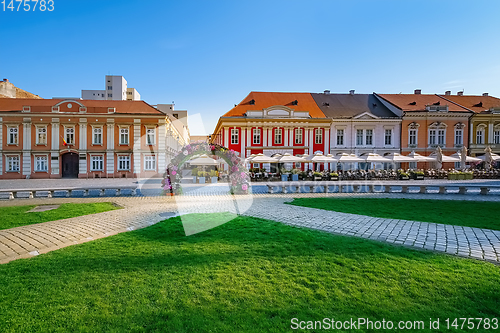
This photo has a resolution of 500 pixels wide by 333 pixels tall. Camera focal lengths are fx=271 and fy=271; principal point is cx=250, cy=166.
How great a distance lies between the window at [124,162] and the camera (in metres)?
31.2

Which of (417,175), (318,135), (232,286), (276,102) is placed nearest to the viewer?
(232,286)

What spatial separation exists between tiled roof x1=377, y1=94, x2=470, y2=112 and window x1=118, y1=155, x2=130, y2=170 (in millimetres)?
35472

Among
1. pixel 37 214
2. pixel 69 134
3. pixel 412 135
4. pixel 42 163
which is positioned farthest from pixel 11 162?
pixel 412 135

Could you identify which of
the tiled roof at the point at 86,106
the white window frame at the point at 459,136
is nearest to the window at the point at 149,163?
the tiled roof at the point at 86,106

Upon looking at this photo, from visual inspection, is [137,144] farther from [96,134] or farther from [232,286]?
[232,286]

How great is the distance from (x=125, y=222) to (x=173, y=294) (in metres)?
5.28

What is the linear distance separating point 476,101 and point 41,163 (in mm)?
58620

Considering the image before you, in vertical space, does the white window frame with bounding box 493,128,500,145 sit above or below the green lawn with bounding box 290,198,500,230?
above

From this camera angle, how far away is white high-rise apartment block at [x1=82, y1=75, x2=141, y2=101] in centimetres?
7650

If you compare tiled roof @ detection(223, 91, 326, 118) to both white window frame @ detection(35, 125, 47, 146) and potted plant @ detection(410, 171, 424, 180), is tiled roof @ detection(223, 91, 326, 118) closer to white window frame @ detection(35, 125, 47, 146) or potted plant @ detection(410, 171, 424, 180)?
potted plant @ detection(410, 171, 424, 180)

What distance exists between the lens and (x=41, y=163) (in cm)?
3031

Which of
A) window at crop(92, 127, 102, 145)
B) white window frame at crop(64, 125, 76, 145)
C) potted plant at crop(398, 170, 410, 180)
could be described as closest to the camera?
potted plant at crop(398, 170, 410, 180)

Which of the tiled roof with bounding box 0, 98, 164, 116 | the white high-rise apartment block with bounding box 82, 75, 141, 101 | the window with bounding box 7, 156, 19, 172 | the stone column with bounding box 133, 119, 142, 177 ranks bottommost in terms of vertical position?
the window with bounding box 7, 156, 19, 172

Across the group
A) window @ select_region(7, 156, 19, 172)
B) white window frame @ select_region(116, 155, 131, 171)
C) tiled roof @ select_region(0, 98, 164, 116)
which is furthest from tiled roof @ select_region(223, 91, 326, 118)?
window @ select_region(7, 156, 19, 172)
